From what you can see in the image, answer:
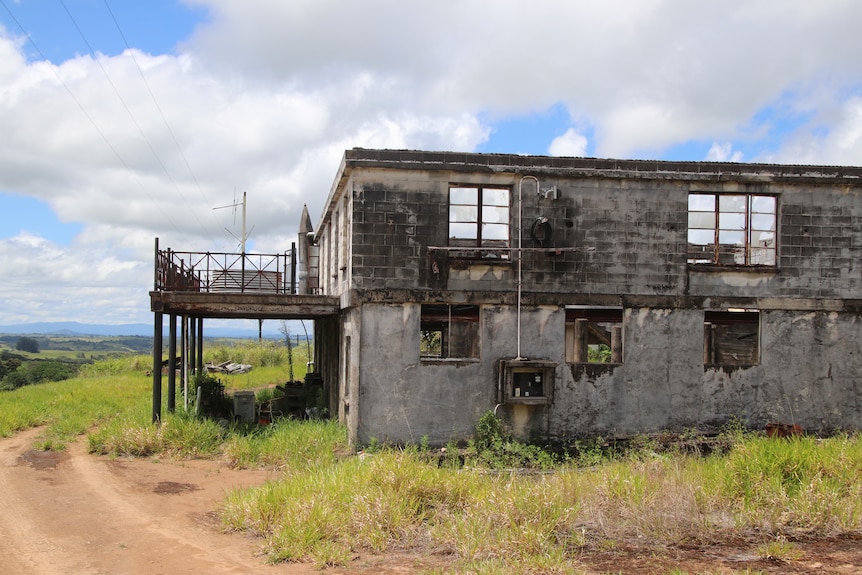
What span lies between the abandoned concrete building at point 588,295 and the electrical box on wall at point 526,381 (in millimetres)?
27

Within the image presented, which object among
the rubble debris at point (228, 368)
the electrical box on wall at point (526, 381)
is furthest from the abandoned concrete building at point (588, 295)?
the rubble debris at point (228, 368)

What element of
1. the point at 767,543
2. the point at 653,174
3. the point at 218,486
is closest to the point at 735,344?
the point at 653,174

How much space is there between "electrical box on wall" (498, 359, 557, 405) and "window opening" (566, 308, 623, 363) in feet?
4.99

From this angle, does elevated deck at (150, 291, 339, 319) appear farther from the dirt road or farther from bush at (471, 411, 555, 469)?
bush at (471, 411, 555, 469)

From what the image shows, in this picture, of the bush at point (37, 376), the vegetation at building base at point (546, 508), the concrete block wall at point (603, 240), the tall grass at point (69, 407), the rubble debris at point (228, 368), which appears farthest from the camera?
the bush at point (37, 376)

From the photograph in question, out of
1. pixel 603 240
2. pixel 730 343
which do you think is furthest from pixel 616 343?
pixel 730 343

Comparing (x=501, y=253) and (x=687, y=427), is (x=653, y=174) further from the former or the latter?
(x=687, y=427)

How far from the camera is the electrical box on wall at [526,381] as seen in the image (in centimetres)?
1334

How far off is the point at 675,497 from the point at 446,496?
9.49ft

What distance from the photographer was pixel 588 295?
548 inches

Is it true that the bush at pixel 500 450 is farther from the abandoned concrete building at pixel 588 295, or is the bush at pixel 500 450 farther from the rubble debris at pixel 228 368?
the rubble debris at pixel 228 368

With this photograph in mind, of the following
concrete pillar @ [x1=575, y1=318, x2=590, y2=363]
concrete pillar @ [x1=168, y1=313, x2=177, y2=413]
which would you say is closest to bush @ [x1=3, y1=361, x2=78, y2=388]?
concrete pillar @ [x1=168, y1=313, x2=177, y2=413]

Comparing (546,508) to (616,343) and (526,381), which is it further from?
(616,343)

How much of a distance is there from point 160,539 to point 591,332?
14.9 meters
